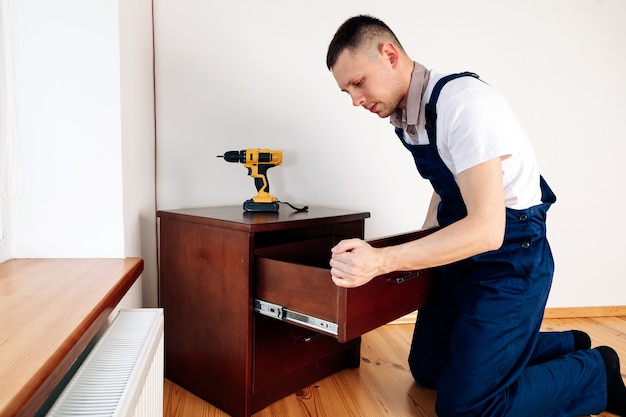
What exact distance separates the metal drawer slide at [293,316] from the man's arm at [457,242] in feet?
0.39

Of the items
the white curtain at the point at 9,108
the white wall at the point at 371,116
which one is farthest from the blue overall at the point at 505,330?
the white curtain at the point at 9,108

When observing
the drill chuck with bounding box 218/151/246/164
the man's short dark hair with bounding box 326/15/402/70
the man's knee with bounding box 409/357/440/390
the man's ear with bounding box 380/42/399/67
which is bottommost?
the man's knee with bounding box 409/357/440/390

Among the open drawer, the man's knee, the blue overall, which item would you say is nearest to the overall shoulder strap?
the blue overall

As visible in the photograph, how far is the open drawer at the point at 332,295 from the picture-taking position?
924mm

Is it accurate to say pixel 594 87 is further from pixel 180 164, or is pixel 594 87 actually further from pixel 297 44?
pixel 180 164

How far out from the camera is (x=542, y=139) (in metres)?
2.03

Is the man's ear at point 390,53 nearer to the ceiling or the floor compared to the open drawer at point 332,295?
nearer to the ceiling

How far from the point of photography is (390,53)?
1.06 meters

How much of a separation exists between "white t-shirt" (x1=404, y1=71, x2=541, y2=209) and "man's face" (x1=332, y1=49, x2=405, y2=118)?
9 cm

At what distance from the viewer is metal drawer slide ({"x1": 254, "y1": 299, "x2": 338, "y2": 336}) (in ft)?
3.10

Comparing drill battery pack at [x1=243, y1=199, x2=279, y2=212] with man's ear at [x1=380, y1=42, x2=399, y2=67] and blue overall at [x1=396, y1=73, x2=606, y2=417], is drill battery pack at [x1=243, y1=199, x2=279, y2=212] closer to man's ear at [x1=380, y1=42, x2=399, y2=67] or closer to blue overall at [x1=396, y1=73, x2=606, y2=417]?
blue overall at [x1=396, y1=73, x2=606, y2=417]

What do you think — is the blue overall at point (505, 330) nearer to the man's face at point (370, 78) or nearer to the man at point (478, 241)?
the man at point (478, 241)

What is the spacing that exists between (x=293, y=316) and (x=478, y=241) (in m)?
0.45

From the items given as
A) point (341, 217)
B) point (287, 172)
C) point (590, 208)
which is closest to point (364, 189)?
point (287, 172)
